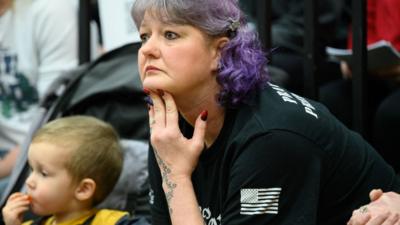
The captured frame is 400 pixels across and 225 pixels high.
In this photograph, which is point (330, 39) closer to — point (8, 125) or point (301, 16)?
point (301, 16)

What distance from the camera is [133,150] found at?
266cm

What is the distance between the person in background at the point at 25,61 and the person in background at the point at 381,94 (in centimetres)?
112

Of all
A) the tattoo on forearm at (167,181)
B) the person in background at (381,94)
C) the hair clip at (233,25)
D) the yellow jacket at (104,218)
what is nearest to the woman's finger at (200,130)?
the tattoo on forearm at (167,181)

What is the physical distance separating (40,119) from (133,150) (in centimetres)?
39

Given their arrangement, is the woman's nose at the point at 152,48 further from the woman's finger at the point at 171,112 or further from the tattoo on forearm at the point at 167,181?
the tattoo on forearm at the point at 167,181

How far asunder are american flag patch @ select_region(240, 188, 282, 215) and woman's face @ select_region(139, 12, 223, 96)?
295 mm

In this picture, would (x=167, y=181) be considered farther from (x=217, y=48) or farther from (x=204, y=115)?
(x=217, y=48)

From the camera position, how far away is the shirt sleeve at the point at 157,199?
6.98 feet

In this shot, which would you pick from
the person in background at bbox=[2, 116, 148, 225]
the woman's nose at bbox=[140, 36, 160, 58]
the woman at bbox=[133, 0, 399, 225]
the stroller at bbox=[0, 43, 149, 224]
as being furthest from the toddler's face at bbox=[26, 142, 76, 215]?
the woman's nose at bbox=[140, 36, 160, 58]

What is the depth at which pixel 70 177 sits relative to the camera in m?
2.41

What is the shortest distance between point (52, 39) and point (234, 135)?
61.4 inches

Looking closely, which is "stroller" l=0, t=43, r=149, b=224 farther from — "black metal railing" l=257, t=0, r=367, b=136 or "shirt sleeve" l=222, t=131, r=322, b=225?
"shirt sleeve" l=222, t=131, r=322, b=225

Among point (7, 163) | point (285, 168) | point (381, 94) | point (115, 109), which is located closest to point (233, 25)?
point (285, 168)

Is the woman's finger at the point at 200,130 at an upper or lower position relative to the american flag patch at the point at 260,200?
upper
